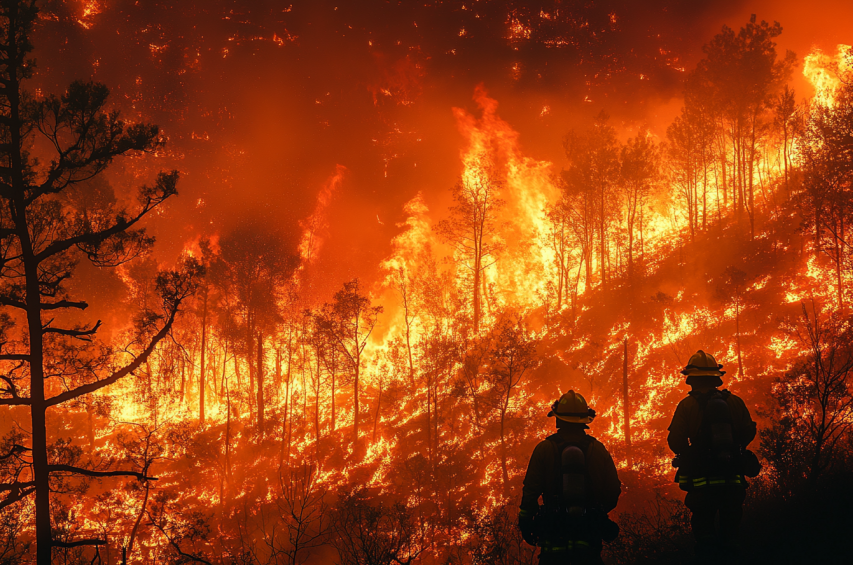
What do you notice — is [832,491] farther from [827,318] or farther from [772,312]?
[772,312]

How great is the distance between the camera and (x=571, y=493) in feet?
16.4

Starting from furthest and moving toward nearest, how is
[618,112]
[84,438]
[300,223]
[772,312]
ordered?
1. [618,112]
2. [300,223]
3. [84,438]
4. [772,312]

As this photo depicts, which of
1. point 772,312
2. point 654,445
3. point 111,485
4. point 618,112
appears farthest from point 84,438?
point 618,112

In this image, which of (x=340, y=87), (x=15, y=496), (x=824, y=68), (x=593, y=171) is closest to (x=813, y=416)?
(x=15, y=496)

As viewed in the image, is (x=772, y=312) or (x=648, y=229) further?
(x=648, y=229)

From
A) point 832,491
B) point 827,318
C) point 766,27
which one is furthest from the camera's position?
point 766,27

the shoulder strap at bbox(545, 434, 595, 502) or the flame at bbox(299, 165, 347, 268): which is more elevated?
the flame at bbox(299, 165, 347, 268)

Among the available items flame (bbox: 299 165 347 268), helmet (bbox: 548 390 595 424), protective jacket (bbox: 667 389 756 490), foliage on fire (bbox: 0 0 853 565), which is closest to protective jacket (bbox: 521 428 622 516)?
helmet (bbox: 548 390 595 424)

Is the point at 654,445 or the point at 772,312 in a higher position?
the point at 772,312

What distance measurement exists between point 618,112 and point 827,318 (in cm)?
10027

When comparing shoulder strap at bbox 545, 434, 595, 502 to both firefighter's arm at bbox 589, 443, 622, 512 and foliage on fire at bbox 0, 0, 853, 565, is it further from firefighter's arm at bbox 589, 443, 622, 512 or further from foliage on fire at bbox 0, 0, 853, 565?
foliage on fire at bbox 0, 0, 853, 565

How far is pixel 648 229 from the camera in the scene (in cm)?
6494

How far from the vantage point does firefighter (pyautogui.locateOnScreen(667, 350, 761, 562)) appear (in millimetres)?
6008

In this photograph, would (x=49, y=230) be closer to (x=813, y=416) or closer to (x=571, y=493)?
(x=571, y=493)
